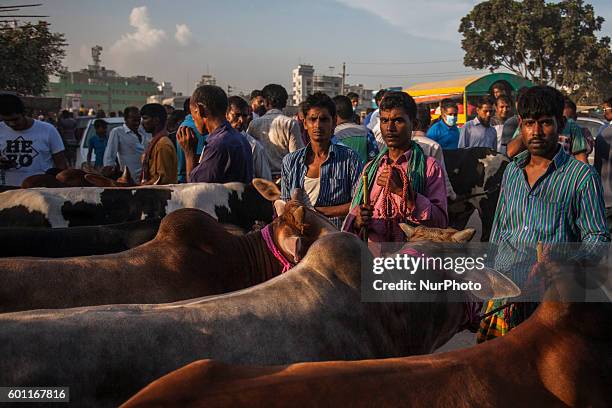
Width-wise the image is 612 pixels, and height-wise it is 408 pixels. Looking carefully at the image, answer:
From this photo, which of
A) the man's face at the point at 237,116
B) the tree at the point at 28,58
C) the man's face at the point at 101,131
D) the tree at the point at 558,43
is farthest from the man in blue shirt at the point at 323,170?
the tree at the point at 558,43

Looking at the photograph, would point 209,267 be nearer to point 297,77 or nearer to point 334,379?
point 334,379

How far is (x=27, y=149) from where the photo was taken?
19.0 ft

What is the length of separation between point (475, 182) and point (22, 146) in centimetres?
465

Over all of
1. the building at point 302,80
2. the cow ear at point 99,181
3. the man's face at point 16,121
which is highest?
the building at point 302,80

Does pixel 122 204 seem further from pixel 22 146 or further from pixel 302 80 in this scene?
pixel 302 80

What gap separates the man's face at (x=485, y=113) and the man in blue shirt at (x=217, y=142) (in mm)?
3760

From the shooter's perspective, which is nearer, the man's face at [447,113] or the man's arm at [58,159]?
the man's arm at [58,159]

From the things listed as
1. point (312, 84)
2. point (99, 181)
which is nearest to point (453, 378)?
point (99, 181)

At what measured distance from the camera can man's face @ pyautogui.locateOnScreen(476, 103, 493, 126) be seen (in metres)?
7.26

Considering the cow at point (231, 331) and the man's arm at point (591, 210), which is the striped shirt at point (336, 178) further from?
the man's arm at point (591, 210)

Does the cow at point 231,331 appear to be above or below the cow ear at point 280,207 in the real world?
below

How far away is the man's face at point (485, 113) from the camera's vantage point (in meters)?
7.26

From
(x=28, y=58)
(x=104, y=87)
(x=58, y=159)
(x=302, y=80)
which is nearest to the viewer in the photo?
(x=58, y=159)

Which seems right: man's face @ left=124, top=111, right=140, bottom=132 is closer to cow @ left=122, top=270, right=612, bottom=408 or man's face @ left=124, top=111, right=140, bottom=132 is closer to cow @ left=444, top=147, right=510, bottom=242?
cow @ left=444, top=147, right=510, bottom=242
